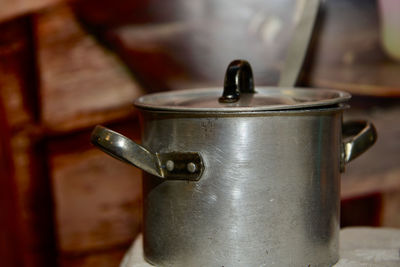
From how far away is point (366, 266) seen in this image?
2.56 feet

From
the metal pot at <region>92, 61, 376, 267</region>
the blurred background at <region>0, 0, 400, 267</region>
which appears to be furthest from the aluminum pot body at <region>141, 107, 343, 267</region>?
the blurred background at <region>0, 0, 400, 267</region>

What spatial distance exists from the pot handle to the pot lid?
7 centimetres

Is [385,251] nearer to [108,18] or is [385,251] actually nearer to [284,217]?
[284,217]

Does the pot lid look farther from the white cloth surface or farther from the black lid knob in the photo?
the white cloth surface

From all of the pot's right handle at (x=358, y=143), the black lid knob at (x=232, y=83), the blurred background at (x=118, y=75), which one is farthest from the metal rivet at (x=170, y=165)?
the blurred background at (x=118, y=75)

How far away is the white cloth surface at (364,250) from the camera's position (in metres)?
0.81

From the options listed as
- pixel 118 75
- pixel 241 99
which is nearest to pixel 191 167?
pixel 241 99

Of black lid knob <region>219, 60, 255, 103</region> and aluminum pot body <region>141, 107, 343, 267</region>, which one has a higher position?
black lid knob <region>219, 60, 255, 103</region>

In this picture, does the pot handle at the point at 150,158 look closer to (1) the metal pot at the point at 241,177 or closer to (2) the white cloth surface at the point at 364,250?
(1) the metal pot at the point at 241,177

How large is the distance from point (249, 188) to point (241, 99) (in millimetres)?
167

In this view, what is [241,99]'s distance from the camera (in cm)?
80

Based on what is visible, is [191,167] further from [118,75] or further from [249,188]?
[118,75]

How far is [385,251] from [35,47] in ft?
2.89

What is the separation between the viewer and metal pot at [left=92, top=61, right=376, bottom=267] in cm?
70
